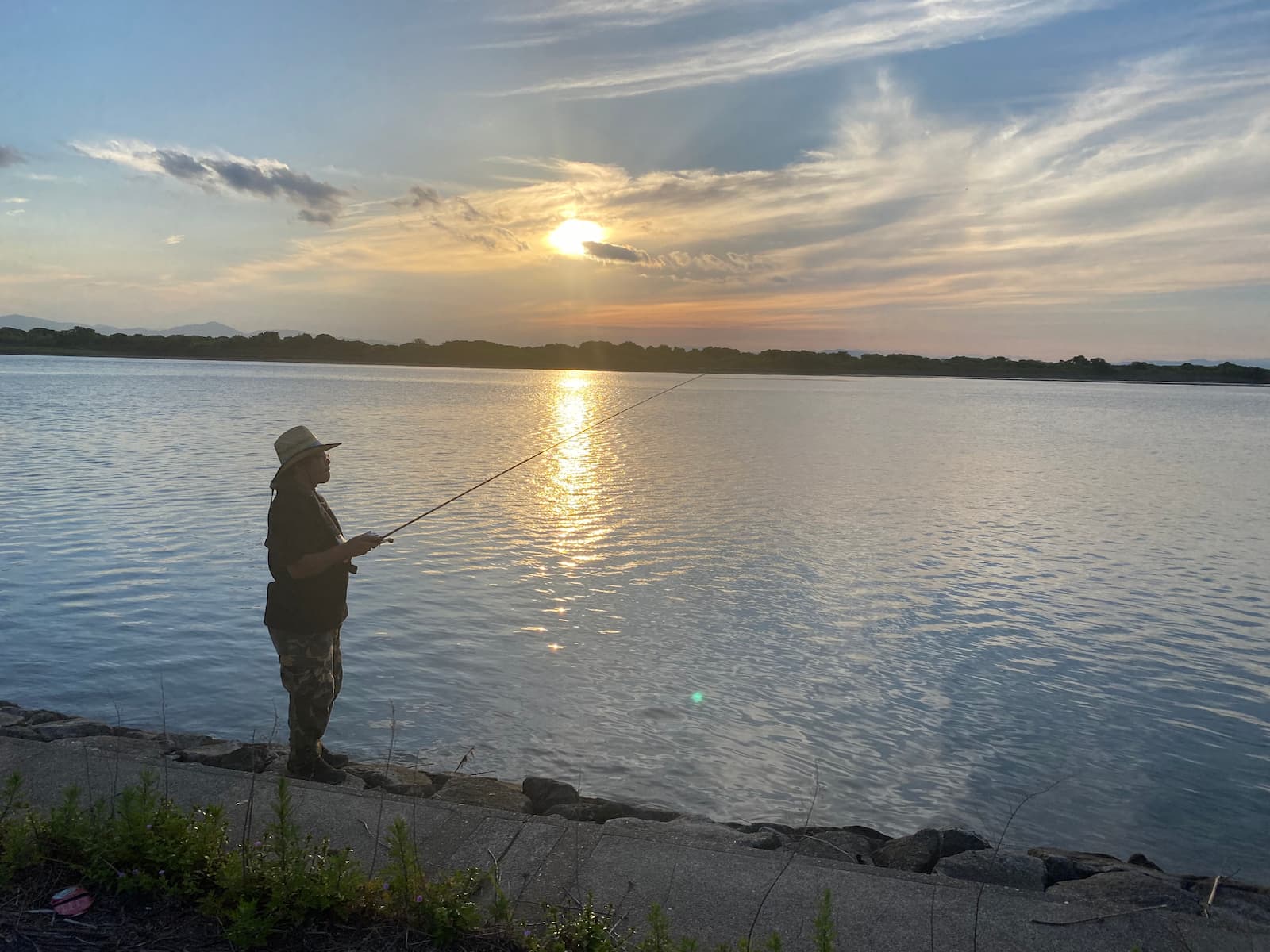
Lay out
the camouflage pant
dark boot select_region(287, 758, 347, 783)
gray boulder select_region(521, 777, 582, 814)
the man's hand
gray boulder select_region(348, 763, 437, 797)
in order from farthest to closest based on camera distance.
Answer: gray boulder select_region(348, 763, 437, 797) < gray boulder select_region(521, 777, 582, 814) < dark boot select_region(287, 758, 347, 783) < the camouflage pant < the man's hand

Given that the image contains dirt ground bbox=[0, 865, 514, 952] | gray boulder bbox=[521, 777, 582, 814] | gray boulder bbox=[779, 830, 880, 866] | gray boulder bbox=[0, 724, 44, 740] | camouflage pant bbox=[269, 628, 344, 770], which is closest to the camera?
dirt ground bbox=[0, 865, 514, 952]

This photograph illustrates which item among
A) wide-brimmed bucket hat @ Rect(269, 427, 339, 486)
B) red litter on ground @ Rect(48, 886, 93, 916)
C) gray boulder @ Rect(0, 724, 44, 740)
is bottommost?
gray boulder @ Rect(0, 724, 44, 740)

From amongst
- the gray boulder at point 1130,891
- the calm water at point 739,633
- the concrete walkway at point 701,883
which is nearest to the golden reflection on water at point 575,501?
the calm water at point 739,633

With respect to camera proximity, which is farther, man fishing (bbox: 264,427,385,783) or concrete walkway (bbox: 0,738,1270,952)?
man fishing (bbox: 264,427,385,783)

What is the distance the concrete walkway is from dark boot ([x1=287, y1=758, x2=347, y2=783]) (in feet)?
2.49

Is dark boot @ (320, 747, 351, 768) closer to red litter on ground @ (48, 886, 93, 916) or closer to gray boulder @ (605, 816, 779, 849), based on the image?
gray boulder @ (605, 816, 779, 849)

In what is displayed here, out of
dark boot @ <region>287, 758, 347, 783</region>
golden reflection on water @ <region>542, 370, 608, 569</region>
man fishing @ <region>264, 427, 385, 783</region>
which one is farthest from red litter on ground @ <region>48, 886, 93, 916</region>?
golden reflection on water @ <region>542, 370, 608, 569</region>

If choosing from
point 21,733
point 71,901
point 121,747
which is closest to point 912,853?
point 71,901

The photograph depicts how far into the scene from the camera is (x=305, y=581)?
5836mm

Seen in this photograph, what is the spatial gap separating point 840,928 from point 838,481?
2160 centimetres

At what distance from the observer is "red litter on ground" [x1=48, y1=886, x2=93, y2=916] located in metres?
3.99

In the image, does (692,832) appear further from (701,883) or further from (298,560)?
(298,560)

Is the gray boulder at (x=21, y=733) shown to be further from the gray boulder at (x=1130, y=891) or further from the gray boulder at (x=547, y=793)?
the gray boulder at (x=1130, y=891)

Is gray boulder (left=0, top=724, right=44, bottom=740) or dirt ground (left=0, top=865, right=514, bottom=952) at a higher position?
dirt ground (left=0, top=865, right=514, bottom=952)
